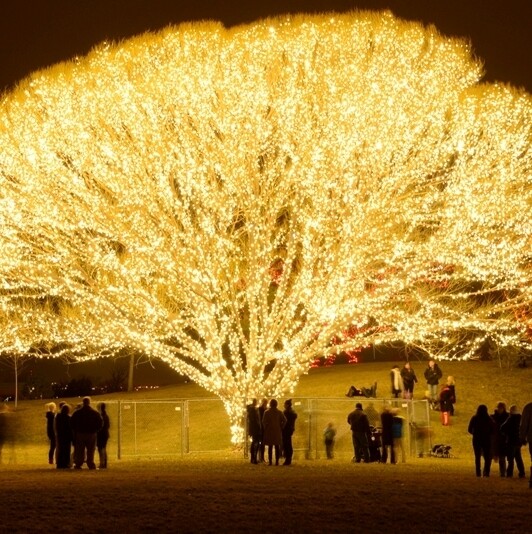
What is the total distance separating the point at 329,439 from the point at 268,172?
6554 mm

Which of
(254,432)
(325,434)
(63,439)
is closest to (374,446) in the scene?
(325,434)

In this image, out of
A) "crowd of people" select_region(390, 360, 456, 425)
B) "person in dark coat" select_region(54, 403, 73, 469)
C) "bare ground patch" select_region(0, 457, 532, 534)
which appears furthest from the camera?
"crowd of people" select_region(390, 360, 456, 425)

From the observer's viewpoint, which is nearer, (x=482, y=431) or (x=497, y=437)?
(x=482, y=431)

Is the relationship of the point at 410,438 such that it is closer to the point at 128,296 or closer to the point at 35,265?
the point at 128,296

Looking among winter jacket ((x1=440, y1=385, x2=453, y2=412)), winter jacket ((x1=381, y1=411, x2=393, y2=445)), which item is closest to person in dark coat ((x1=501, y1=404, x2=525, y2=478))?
winter jacket ((x1=381, y1=411, x2=393, y2=445))

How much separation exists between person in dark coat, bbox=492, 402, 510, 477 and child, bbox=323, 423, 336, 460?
5071mm

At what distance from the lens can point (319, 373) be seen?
41.5 m

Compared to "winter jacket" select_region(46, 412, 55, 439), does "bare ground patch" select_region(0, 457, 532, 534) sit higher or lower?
lower

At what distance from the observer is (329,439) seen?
2339 cm

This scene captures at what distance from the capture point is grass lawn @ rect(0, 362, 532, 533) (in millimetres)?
12172

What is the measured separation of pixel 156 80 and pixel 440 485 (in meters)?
12.9

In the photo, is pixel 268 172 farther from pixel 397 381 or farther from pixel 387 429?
pixel 397 381

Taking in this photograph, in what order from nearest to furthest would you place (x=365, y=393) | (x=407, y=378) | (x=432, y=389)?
(x=407, y=378) < (x=432, y=389) < (x=365, y=393)

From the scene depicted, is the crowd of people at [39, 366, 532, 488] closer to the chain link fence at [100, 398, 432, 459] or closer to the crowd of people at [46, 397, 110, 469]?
the crowd of people at [46, 397, 110, 469]
